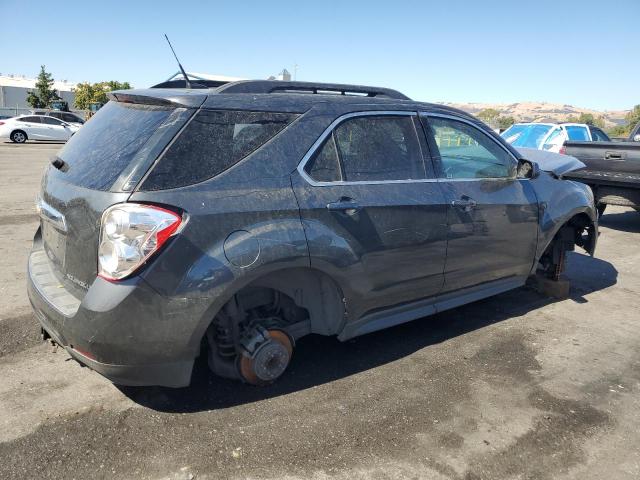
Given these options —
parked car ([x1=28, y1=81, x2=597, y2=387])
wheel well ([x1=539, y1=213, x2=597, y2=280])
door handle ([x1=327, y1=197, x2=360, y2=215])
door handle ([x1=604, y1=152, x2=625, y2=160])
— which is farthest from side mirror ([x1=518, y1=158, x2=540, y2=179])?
door handle ([x1=604, y1=152, x2=625, y2=160])

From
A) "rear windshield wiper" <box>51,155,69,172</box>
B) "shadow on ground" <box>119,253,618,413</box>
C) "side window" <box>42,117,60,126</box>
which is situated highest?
"rear windshield wiper" <box>51,155,69,172</box>

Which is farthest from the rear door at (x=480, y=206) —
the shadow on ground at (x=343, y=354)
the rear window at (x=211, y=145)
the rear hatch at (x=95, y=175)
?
the rear hatch at (x=95, y=175)

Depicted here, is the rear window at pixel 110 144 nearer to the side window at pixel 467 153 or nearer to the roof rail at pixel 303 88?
the roof rail at pixel 303 88

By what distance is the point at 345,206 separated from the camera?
127 inches

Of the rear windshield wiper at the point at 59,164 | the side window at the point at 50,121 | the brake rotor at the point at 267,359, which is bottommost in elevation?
the brake rotor at the point at 267,359

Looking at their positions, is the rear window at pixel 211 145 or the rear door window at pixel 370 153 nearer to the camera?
the rear window at pixel 211 145

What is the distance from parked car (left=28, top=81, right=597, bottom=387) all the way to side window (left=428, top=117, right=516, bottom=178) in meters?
0.02

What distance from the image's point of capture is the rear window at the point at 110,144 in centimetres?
281

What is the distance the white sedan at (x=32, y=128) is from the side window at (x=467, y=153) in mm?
26608

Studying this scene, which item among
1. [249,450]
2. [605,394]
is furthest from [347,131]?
[605,394]

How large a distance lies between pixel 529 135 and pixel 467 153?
10.5m

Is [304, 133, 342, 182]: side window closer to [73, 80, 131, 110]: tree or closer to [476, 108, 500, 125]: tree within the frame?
[476, 108, 500, 125]: tree

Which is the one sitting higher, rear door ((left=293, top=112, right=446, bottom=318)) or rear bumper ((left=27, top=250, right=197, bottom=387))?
rear door ((left=293, top=112, right=446, bottom=318))

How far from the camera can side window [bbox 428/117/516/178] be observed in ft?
13.0
